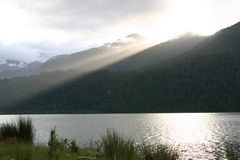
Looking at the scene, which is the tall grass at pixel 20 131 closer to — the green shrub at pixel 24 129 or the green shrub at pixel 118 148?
the green shrub at pixel 24 129

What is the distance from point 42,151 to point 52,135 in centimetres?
728

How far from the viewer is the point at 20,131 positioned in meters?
19.3

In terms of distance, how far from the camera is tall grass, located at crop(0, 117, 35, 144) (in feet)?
62.4

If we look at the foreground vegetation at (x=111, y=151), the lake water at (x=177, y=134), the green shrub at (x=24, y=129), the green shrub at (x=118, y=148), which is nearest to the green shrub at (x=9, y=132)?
the green shrub at (x=24, y=129)

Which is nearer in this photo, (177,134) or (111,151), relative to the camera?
(111,151)

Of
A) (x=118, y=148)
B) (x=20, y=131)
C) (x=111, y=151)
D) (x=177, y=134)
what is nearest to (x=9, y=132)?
(x=20, y=131)

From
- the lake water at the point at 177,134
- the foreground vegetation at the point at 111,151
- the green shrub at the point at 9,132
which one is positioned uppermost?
the green shrub at the point at 9,132

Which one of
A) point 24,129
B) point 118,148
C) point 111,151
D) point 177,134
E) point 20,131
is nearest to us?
point 118,148

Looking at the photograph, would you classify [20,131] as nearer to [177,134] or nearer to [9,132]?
[9,132]

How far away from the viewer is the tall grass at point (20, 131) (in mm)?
19016

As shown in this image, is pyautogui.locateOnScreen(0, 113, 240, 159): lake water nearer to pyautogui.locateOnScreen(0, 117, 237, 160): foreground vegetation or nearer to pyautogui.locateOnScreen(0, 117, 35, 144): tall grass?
pyautogui.locateOnScreen(0, 117, 237, 160): foreground vegetation

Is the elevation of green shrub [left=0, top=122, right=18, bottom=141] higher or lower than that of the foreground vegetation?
higher

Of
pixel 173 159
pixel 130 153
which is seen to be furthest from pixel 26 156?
pixel 173 159

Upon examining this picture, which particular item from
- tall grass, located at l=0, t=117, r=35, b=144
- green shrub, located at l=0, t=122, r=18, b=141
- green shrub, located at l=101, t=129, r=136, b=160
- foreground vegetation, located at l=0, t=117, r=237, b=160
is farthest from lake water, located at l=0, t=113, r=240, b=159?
tall grass, located at l=0, t=117, r=35, b=144
